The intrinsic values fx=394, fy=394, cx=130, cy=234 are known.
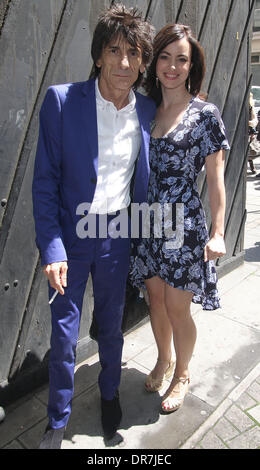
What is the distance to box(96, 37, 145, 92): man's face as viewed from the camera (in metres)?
1.88

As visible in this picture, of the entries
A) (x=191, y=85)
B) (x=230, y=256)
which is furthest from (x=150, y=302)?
(x=230, y=256)

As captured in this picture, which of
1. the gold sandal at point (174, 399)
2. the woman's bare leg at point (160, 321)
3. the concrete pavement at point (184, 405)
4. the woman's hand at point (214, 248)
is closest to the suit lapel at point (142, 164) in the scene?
the woman's hand at point (214, 248)

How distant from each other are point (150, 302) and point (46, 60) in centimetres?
159

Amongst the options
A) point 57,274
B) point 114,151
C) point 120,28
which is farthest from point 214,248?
point 120,28

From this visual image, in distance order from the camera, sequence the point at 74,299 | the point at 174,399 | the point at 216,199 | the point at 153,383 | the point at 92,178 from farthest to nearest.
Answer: the point at 153,383 < the point at 174,399 < the point at 216,199 < the point at 74,299 < the point at 92,178

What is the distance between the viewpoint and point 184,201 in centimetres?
220

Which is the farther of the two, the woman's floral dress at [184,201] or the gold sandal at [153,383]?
the gold sandal at [153,383]

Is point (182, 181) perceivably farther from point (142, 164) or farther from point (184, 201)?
point (142, 164)

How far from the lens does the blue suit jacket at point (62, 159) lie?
1890 millimetres

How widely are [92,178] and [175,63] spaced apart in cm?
79

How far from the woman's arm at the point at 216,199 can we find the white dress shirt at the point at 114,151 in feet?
1.38

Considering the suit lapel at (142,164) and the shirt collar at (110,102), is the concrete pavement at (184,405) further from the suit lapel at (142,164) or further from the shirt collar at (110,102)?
the shirt collar at (110,102)

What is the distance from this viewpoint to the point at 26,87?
220 cm

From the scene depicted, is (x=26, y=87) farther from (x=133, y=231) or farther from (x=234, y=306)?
(x=234, y=306)
